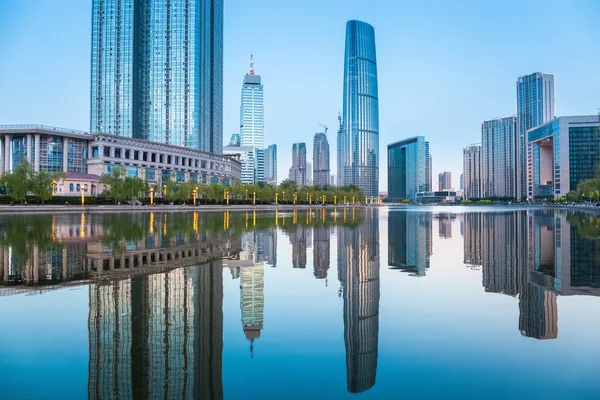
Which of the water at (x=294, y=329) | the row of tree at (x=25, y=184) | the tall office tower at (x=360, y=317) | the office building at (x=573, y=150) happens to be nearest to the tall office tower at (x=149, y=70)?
the row of tree at (x=25, y=184)

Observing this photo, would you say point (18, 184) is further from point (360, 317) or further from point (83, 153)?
point (360, 317)

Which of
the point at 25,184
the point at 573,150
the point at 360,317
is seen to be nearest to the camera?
the point at 360,317

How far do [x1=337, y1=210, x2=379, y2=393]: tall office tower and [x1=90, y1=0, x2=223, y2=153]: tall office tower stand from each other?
130 meters

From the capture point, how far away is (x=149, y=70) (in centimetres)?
13412

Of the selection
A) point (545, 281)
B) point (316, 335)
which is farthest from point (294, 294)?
point (545, 281)

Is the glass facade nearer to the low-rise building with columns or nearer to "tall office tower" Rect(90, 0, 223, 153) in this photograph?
"tall office tower" Rect(90, 0, 223, 153)

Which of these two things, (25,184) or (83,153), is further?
A: (83,153)

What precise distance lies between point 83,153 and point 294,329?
11302 centimetres

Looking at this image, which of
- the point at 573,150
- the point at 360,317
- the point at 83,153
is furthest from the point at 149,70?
the point at 573,150

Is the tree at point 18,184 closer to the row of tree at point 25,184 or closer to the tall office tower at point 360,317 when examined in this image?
the row of tree at point 25,184

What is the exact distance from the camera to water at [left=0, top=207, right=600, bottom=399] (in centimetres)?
489

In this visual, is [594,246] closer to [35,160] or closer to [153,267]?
[153,267]

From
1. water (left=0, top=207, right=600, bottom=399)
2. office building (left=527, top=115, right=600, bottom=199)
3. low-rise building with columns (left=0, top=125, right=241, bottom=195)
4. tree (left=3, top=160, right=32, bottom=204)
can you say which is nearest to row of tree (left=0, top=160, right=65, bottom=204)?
tree (left=3, top=160, right=32, bottom=204)

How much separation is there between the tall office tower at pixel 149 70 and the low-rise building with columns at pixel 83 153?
19.5 metres
